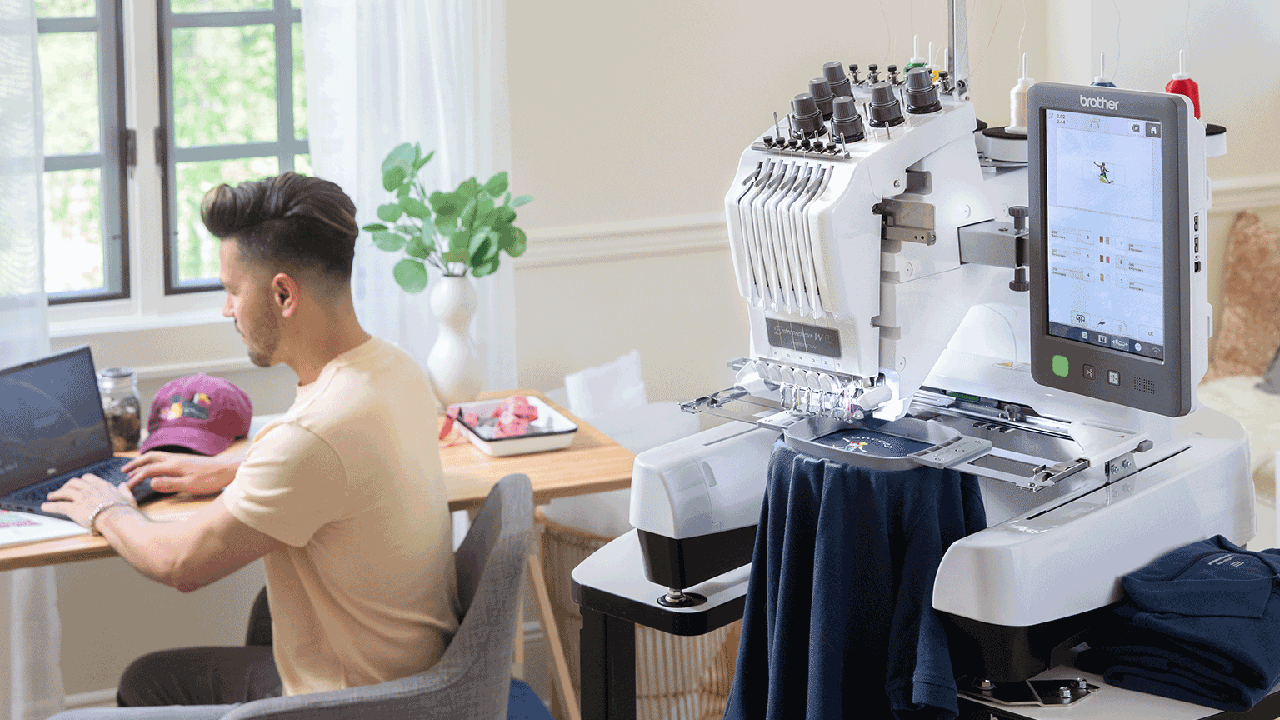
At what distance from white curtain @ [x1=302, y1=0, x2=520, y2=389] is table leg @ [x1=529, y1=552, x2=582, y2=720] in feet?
1.61

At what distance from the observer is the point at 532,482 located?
7.64ft

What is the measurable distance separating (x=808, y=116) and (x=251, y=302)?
86 centimetres

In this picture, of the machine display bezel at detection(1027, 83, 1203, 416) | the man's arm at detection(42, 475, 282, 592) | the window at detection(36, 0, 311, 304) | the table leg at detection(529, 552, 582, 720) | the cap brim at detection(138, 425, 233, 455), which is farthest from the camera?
the window at detection(36, 0, 311, 304)

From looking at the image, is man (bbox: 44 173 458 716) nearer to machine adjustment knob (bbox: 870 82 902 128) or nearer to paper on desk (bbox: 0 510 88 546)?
paper on desk (bbox: 0 510 88 546)

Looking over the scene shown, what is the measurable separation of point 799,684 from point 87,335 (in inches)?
72.6

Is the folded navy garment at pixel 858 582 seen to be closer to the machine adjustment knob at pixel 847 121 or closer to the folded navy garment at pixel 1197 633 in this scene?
the folded navy garment at pixel 1197 633

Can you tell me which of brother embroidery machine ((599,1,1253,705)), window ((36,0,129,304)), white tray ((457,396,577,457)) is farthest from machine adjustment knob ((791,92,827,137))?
window ((36,0,129,304))

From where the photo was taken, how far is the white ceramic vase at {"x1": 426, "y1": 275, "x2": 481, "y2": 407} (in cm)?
260

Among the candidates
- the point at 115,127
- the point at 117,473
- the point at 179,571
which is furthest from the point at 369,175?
the point at 179,571

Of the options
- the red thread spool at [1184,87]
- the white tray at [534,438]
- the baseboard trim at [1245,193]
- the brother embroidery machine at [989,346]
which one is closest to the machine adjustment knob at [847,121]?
the brother embroidery machine at [989,346]

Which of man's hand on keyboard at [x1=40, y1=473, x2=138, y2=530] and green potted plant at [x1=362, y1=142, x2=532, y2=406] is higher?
green potted plant at [x1=362, y1=142, x2=532, y2=406]

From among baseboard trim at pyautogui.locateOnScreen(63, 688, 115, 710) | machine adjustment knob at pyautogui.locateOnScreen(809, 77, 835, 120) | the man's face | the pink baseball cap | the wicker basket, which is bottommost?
baseboard trim at pyautogui.locateOnScreen(63, 688, 115, 710)

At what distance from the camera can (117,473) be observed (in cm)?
234

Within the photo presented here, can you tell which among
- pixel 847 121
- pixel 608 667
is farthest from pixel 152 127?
pixel 847 121
